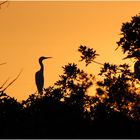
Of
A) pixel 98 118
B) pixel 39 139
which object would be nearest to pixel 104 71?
pixel 98 118

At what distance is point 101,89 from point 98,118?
462cm

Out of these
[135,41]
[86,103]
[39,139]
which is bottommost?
[39,139]

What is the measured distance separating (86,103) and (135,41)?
2.71 metres

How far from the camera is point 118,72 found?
92.4 ft

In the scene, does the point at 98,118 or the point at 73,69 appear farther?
the point at 73,69

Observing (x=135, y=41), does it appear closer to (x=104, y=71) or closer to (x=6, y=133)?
(x=104, y=71)

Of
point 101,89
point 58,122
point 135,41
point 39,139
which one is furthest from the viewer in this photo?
point 101,89

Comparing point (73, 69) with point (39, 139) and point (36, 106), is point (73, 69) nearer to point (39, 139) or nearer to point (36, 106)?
point (36, 106)

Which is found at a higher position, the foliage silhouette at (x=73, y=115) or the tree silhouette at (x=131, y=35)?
the tree silhouette at (x=131, y=35)

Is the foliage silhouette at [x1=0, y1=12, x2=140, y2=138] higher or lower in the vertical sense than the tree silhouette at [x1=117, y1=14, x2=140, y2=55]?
lower

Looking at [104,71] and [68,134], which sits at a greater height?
[104,71]

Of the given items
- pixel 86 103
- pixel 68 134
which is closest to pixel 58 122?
pixel 68 134

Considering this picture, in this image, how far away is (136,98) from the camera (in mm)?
27969

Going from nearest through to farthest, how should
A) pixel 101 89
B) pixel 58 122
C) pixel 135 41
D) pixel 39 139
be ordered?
pixel 39 139 < pixel 58 122 < pixel 135 41 < pixel 101 89
